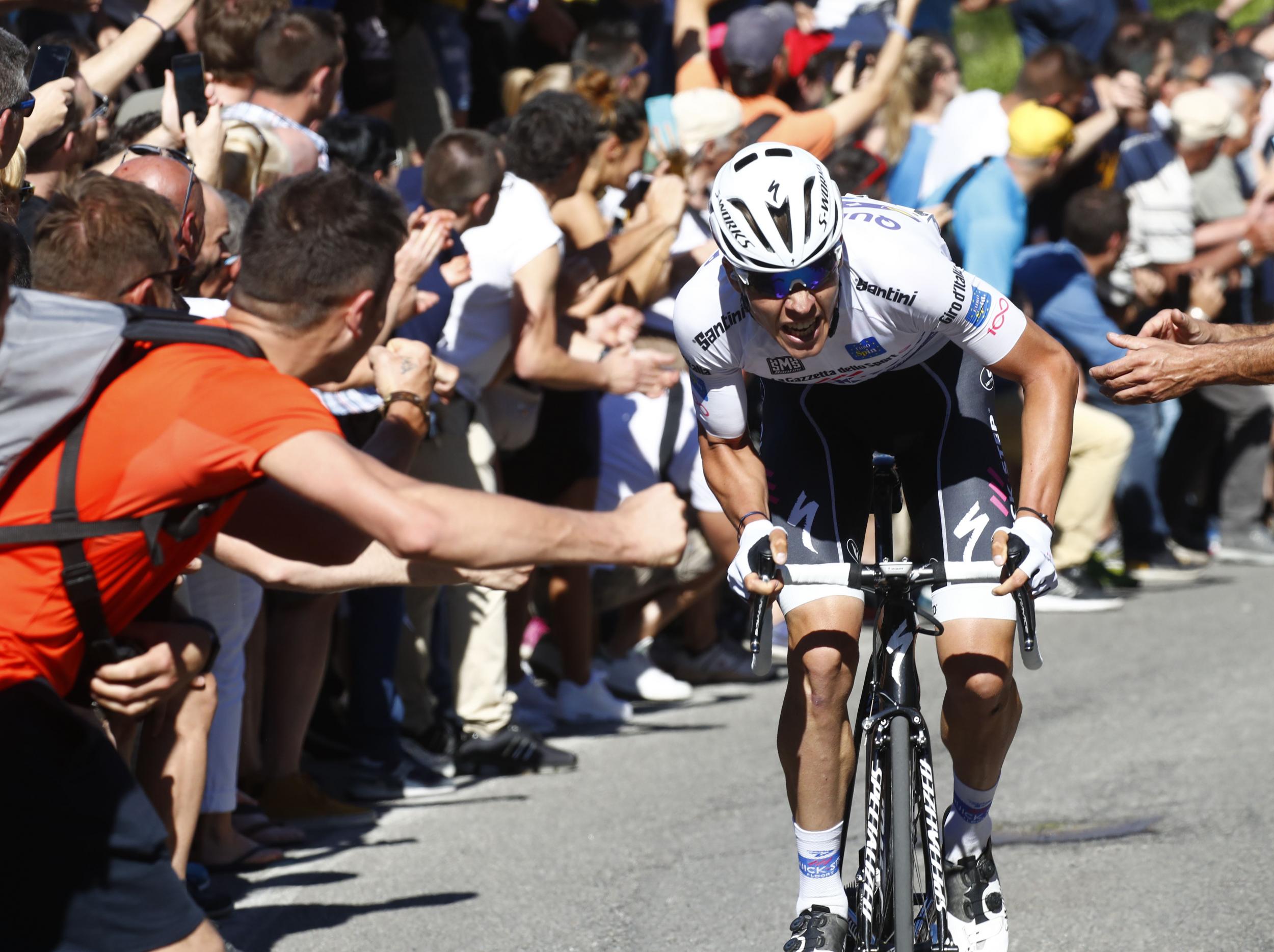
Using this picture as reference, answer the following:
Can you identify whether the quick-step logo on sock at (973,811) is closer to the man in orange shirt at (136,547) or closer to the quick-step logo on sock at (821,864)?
the quick-step logo on sock at (821,864)

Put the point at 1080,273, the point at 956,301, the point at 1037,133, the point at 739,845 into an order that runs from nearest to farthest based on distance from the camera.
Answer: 1. the point at 956,301
2. the point at 739,845
3. the point at 1037,133
4. the point at 1080,273

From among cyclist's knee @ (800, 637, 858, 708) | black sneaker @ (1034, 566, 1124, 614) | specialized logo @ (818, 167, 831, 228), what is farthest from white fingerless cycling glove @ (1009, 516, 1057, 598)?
black sneaker @ (1034, 566, 1124, 614)

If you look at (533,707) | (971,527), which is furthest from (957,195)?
(971,527)

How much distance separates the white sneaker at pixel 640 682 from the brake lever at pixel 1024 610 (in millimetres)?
4854

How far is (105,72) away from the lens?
6641 mm

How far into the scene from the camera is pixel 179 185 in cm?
545

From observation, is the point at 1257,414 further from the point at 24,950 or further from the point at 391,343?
the point at 24,950

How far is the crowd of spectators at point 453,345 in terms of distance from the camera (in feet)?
10.1

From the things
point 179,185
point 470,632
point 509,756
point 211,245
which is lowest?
point 509,756

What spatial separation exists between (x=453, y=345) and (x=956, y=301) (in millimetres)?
3248

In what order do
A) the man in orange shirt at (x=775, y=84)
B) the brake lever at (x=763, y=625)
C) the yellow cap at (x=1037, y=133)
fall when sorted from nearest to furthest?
the brake lever at (x=763, y=625) → the man in orange shirt at (x=775, y=84) → the yellow cap at (x=1037, y=133)

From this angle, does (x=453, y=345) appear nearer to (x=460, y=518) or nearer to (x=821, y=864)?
(x=821, y=864)

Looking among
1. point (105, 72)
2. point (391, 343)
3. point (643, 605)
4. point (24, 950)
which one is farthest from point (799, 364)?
point (643, 605)

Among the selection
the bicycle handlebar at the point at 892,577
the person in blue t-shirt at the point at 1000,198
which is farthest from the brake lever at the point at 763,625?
the person in blue t-shirt at the point at 1000,198
